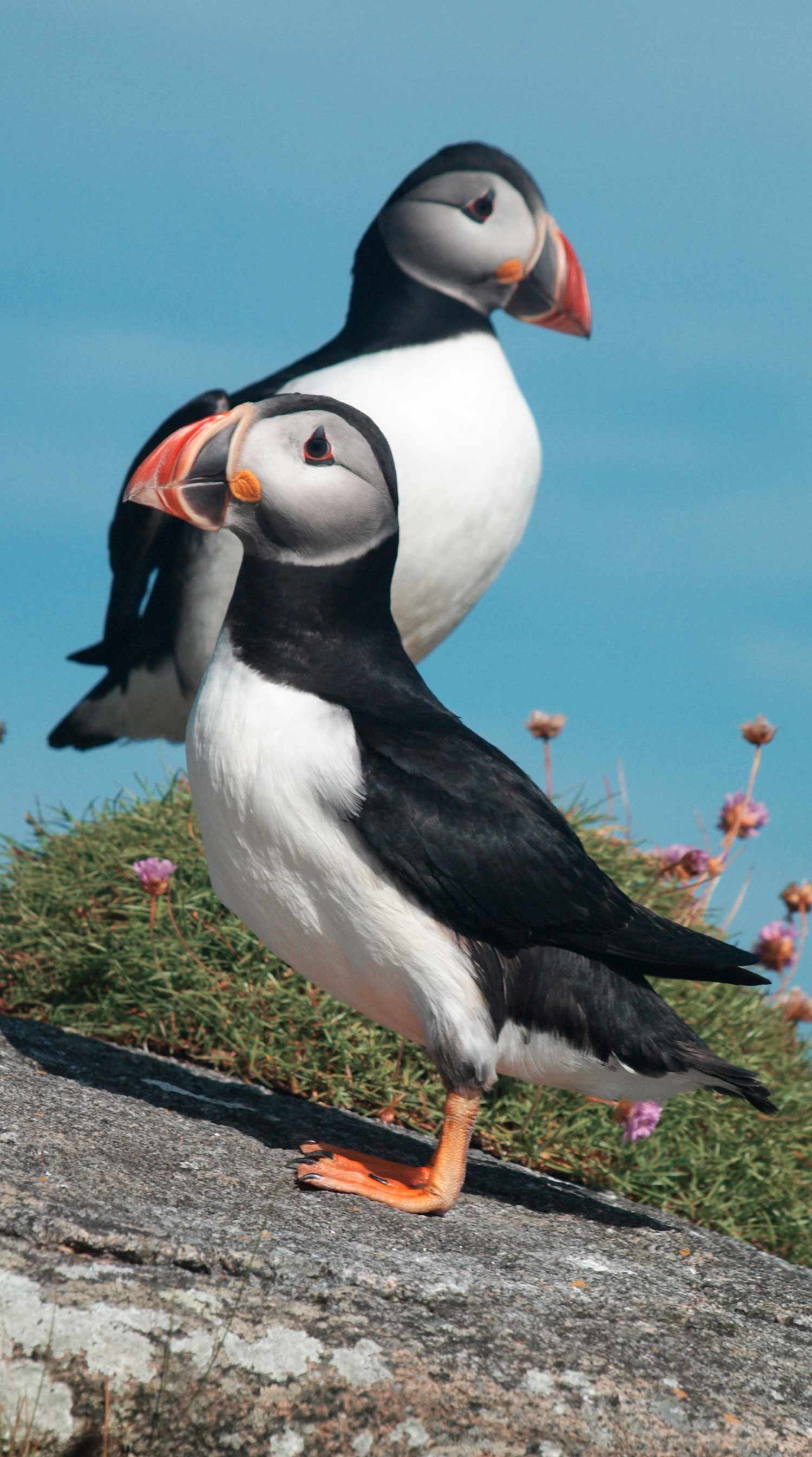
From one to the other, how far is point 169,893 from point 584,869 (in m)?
2.53

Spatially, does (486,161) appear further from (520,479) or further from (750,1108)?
(750,1108)

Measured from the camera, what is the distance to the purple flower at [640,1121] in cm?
493

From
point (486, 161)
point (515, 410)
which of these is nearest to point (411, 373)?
point (515, 410)

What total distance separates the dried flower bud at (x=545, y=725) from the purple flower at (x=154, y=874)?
2.35m

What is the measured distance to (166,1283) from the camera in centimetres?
293

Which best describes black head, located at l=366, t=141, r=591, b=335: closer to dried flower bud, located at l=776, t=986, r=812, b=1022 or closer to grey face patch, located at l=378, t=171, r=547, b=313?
grey face patch, located at l=378, t=171, r=547, b=313

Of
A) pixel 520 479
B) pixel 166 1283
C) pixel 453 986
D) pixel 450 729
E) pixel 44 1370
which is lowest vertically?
pixel 44 1370

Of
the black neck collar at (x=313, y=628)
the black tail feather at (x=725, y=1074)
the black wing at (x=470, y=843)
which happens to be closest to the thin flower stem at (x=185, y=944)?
the black neck collar at (x=313, y=628)

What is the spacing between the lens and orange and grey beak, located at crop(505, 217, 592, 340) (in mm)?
6629

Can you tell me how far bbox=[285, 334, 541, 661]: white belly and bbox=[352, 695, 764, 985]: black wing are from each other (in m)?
2.49

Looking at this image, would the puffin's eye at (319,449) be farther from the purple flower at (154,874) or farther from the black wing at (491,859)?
the purple flower at (154,874)

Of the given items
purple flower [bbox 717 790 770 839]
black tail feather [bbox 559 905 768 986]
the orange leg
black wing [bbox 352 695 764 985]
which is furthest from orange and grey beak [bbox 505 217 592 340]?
the orange leg

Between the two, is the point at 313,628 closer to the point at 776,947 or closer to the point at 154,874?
the point at 154,874

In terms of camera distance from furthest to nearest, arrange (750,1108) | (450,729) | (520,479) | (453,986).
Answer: (520,479) < (750,1108) < (450,729) < (453,986)
